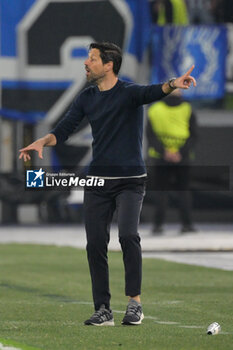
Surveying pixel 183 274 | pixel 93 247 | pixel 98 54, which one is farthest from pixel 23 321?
pixel 183 274

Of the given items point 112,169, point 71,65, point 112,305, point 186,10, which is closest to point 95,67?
point 112,169

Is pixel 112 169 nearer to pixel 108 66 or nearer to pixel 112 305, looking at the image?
pixel 108 66

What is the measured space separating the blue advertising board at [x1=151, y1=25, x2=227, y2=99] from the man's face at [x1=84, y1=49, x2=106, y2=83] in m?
11.8

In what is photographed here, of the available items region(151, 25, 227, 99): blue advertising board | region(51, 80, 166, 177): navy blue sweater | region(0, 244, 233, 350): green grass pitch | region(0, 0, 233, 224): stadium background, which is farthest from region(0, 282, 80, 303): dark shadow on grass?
region(151, 25, 227, 99): blue advertising board

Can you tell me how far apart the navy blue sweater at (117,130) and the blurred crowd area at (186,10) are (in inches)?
464

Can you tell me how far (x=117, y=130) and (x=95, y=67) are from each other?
1.44 feet

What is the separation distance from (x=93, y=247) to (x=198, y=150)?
12.5 metres

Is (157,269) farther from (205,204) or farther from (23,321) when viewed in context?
(205,204)

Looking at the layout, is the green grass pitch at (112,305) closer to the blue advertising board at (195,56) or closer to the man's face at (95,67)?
the man's face at (95,67)

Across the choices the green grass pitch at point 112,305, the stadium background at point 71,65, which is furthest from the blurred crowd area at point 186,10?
the green grass pitch at point 112,305

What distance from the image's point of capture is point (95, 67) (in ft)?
28.3

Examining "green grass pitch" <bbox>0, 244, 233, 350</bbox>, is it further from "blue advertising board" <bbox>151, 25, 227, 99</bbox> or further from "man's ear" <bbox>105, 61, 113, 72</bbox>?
"blue advertising board" <bbox>151, 25, 227, 99</bbox>

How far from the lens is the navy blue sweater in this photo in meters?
8.58

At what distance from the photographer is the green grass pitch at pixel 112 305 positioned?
782 centimetres
